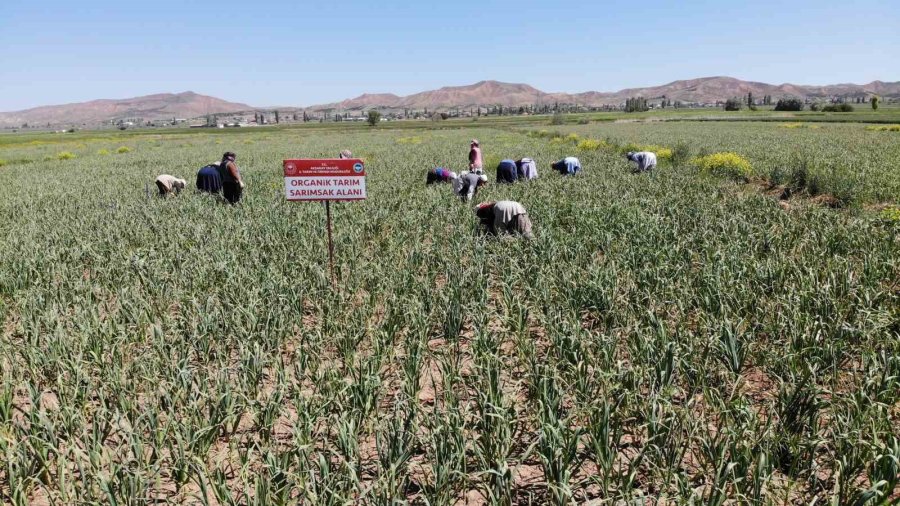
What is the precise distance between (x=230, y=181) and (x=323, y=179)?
20.8ft

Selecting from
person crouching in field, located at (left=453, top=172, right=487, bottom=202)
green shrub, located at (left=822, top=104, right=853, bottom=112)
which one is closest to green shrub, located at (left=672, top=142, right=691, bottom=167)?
person crouching in field, located at (left=453, top=172, right=487, bottom=202)

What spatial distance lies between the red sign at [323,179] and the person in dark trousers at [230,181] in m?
5.63

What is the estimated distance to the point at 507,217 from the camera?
8391 mm

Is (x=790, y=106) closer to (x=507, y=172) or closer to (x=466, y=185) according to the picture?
(x=507, y=172)

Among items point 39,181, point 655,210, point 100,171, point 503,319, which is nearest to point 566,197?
point 655,210

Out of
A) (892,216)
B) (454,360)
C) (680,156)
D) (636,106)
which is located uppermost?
(636,106)

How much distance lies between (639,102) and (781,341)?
16589 centimetres

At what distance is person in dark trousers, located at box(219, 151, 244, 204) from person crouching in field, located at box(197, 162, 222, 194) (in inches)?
21.6

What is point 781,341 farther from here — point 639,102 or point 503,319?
point 639,102

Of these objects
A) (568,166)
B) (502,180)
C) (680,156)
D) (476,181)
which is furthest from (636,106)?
(476,181)

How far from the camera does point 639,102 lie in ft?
506

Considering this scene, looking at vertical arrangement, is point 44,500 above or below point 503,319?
below

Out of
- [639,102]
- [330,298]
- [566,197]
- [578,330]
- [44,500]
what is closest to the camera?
[44,500]

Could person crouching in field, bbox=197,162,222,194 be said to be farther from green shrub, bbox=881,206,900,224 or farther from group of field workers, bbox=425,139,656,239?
green shrub, bbox=881,206,900,224
